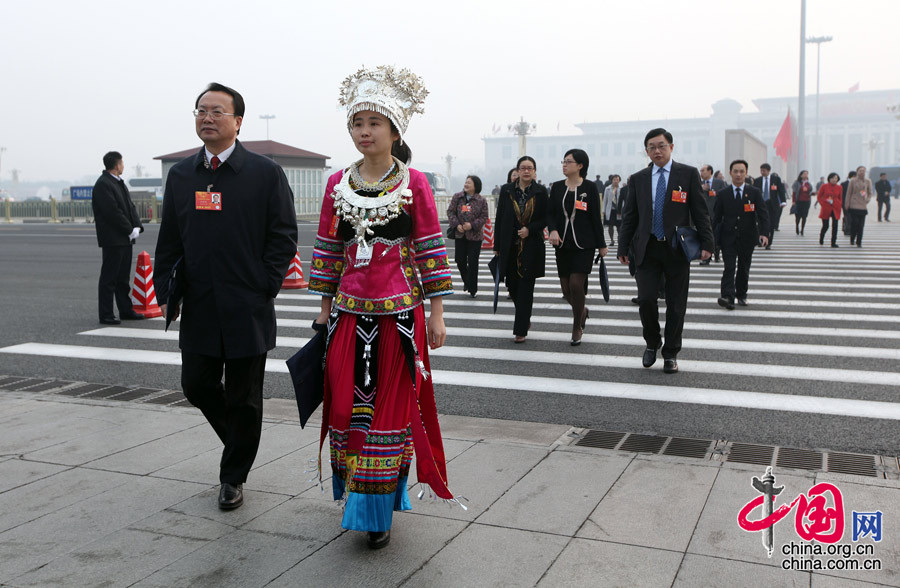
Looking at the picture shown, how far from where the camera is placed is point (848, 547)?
3.49m

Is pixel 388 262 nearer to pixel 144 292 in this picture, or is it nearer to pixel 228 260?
pixel 228 260

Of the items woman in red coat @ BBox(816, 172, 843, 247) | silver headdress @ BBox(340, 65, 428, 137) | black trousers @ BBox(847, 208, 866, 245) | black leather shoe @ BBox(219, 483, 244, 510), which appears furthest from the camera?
black trousers @ BBox(847, 208, 866, 245)

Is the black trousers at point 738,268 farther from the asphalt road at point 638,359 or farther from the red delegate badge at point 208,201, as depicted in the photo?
the red delegate badge at point 208,201

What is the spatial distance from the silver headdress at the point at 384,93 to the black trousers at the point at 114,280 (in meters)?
7.11

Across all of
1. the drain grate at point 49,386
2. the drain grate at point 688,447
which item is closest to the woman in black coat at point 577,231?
the drain grate at point 688,447

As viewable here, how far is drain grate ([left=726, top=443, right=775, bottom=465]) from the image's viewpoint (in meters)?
4.73

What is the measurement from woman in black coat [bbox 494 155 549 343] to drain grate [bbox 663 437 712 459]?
3317 millimetres

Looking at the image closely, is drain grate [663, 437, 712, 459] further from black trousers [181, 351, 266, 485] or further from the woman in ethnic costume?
black trousers [181, 351, 266, 485]

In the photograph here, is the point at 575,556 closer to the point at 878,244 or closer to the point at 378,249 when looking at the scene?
the point at 378,249

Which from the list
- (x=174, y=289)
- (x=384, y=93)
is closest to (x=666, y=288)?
(x=384, y=93)

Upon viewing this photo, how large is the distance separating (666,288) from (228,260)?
168 inches

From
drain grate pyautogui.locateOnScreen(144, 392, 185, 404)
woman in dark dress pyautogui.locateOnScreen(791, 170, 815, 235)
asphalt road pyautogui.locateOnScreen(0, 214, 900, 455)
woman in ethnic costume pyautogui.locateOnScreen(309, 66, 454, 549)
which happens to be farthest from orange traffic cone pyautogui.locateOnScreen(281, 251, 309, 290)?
woman in dark dress pyautogui.locateOnScreen(791, 170, 815, 235)

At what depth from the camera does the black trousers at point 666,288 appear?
710 centimetres

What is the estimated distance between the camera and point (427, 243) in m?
3.74
